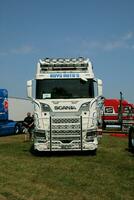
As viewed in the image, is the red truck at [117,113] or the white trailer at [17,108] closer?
the white trailer at [17,108]

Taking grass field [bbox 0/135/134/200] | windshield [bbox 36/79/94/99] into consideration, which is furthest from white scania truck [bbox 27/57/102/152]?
grass field [bbox 0/135/134/200]

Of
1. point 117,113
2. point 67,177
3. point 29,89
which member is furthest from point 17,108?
point 67,177

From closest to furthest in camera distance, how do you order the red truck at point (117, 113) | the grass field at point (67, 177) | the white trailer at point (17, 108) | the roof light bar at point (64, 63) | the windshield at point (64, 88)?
1. the grass field at point (67, 177)
2. the windshield at point (64, 88)
3. the roof light bar at point (64, 63)
4. the white trailer at point (17, 108)
5. the red truck at point (117, 113)

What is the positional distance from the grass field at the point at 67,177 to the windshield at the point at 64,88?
2.37 meters

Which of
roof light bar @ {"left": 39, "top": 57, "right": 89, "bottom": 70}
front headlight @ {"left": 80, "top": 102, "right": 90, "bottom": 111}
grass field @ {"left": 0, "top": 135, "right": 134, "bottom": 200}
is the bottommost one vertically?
grass field @ {"left": 0, "top": 135, "right": 134, "bottom": 200}

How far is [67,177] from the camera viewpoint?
12453mm

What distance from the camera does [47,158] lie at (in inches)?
677

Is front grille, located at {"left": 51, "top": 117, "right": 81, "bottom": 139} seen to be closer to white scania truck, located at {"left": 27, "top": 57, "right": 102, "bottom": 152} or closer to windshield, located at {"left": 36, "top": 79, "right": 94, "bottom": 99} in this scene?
white scania truck, located at {"left": 27, "top": 57, "right": 102, "bottom": 152}

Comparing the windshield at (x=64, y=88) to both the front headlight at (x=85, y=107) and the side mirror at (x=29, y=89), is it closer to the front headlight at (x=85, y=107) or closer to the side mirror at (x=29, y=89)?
the side mirror at (x=29, y=89)

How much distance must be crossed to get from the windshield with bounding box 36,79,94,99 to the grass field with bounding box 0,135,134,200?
7.77ft

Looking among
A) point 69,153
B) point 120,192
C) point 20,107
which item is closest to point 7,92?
point 20,107

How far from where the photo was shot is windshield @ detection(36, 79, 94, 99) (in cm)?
1758

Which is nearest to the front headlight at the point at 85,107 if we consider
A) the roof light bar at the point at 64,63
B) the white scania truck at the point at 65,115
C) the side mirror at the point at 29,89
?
the white scania truck at the point at 65,115

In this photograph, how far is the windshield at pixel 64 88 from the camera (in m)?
17.6
